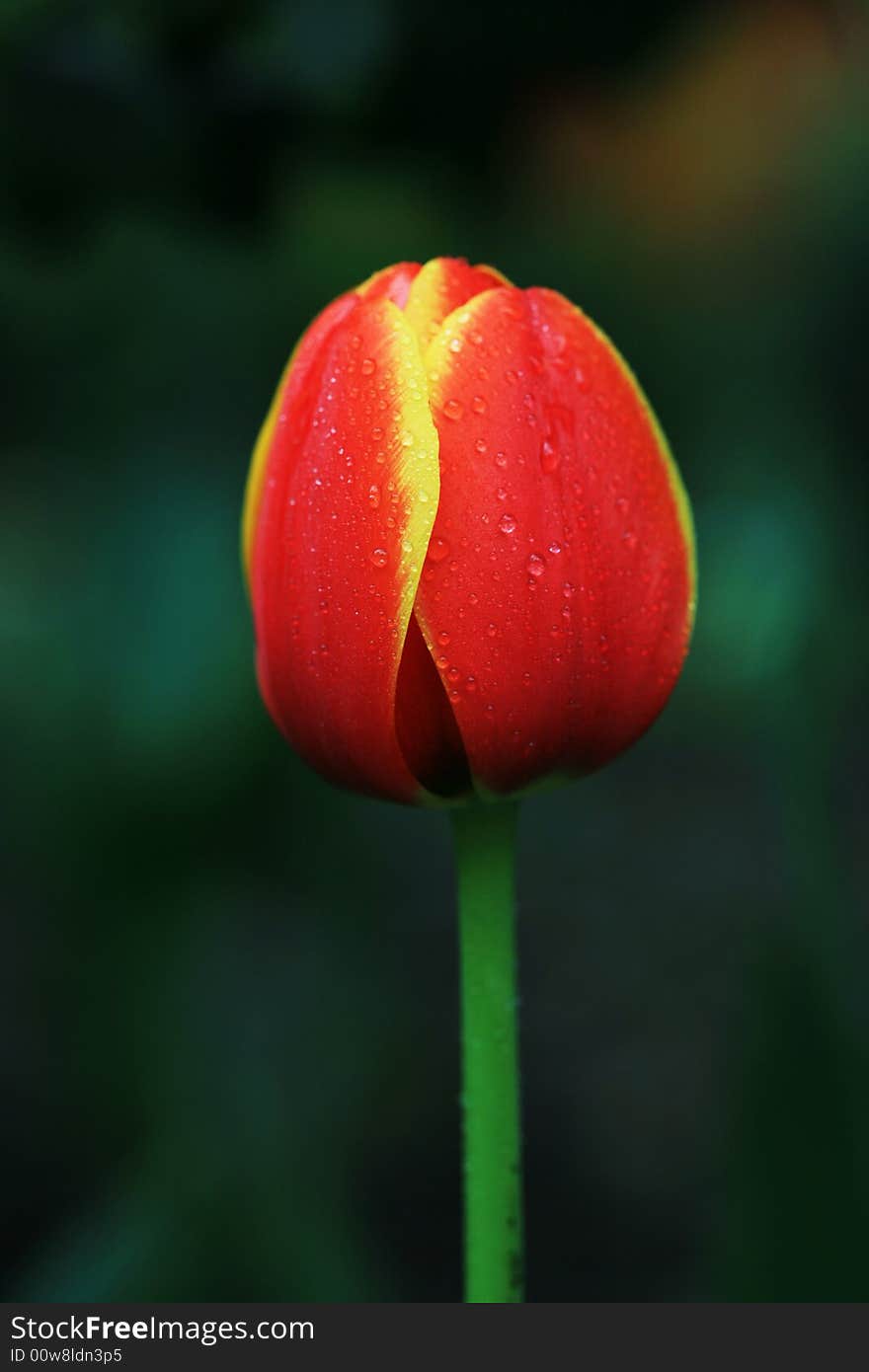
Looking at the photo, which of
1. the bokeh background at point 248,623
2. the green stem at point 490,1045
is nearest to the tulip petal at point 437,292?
the green stem at point 490,1045

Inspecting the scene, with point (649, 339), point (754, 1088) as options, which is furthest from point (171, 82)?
point (754, 1088)

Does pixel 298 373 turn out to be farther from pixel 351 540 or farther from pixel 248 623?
pixel 248 623

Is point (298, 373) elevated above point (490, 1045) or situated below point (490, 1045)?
above

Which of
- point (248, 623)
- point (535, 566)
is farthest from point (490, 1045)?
point (248, 623)

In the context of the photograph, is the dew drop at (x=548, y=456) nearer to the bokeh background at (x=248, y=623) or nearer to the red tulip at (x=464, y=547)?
the red tulip at (x=464, y=547)

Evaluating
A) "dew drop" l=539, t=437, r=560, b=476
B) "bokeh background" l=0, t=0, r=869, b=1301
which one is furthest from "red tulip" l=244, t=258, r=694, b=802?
"bokeh background" l=0, t=0, r=869, b=1301

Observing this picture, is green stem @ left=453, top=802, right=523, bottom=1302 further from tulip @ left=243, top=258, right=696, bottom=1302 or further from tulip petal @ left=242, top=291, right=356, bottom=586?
tulip petal @ left=242, top=291, right=356, bottom=586

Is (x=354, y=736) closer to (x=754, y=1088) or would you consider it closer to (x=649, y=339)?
(x=754, y=1088)
